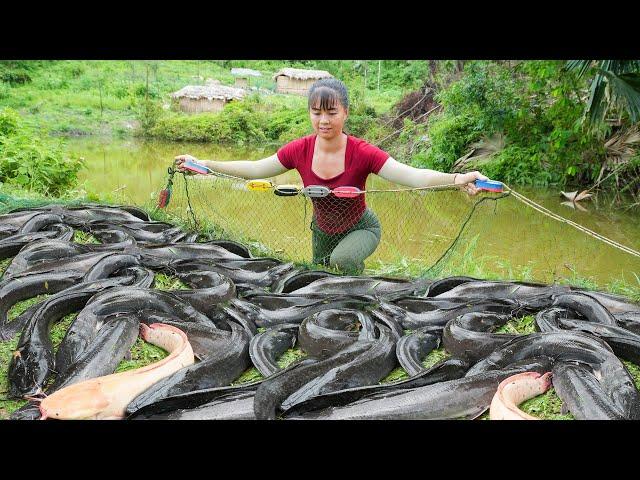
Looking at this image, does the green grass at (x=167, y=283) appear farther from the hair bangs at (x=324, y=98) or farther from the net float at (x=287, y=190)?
the hair bangs at (x=324, y=98)

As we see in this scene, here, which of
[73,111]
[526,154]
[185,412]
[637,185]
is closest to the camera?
[185,412]

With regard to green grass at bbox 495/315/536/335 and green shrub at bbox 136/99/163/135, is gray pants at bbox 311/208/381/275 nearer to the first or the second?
green grass at bbox 495/315/536/335

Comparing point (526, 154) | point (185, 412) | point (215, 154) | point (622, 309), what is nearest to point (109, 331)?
point (185, 412)

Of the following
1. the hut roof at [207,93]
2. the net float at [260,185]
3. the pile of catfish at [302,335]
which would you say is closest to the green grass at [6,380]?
the pile of catfish at [302,335]

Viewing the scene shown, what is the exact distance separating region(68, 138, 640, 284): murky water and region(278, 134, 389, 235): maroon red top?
85cm

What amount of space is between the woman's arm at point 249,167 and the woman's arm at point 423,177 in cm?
80

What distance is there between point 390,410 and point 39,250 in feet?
9.41

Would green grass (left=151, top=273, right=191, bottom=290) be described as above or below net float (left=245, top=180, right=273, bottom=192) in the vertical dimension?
below

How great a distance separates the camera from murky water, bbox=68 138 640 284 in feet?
21.5

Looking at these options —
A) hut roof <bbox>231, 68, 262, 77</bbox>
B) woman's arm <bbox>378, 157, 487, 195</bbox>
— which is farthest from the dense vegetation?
woman's arm <bbox>378, 157, 487, 195</bbox>

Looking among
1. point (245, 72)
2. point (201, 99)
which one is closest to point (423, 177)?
point (201, 99)

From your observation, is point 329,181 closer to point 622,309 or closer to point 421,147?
point 622,309

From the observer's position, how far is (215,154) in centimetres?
1830

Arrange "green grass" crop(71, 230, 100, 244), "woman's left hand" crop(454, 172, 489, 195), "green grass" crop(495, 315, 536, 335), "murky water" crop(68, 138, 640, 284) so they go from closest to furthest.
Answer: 1. "green grass" crop(495, 315, 536, 335)
2. "woman's left hand" crop(454, 172, 489, 195)
3. "green grass" crop(71, 230, 100, 244)
4. "murky water" crop(68, 138, 640, 284)
